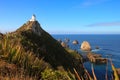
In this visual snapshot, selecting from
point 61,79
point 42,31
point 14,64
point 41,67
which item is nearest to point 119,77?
point 61,79

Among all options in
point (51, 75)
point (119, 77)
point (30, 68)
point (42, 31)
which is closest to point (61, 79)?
point (51, 75)

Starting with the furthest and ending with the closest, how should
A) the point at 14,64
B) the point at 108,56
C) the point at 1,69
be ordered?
1. the point at 14,64
2. the point at 1,69
3. the point at 108,56

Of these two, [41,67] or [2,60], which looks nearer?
[2,60]

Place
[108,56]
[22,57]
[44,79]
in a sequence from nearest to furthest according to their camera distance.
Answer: [108,56]
[44,79]
[22,57]

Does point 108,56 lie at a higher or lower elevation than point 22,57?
higher

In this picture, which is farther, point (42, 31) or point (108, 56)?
point (42, 31)

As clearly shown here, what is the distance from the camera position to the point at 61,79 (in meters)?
8.88

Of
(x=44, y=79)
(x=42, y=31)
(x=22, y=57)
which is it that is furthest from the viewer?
(x=42, y=31)

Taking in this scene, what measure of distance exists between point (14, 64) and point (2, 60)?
0.48 meters

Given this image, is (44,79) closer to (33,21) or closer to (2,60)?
(2,60)

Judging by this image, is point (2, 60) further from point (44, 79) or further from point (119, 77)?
point (119, 77)

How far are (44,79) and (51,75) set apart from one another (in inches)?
13.0

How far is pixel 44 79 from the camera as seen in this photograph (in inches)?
355

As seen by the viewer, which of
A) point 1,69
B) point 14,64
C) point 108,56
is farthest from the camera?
Answer: point 14,64
